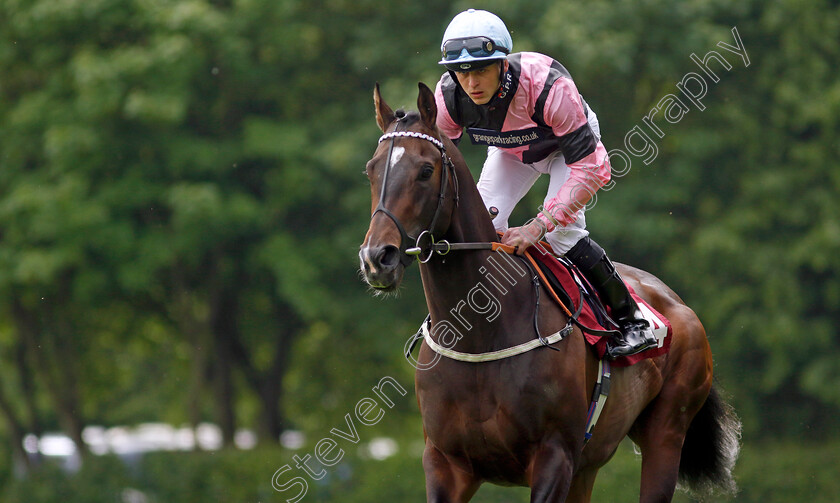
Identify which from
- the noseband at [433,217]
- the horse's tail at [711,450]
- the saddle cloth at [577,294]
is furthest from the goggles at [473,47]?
the horse's tail at [711,450]

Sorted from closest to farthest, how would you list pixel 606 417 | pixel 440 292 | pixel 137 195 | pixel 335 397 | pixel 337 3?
1. pixel 440 292
2. pixel 606 417
3. pixel 137 195
4. pixel 337 3
5. pixel 335 397

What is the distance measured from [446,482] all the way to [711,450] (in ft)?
7.59

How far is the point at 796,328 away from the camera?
13898 millimetres

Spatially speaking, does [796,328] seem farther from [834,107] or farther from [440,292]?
[440,292]

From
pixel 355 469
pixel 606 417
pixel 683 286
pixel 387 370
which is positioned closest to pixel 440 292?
pixel 606 417

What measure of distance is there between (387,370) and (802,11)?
9888 mm

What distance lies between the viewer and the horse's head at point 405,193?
395 centimetres

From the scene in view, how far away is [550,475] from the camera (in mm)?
4496

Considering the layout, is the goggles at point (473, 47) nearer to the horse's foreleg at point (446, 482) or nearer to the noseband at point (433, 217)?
the noseband at point (433, 217)

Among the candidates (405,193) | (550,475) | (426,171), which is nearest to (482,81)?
(426,171)

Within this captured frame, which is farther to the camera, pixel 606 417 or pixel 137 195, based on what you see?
pixel 137 195

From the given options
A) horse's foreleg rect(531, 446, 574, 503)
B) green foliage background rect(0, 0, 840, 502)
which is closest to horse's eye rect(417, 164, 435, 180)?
horse's foreleg rect(531, 446, 574, 503)

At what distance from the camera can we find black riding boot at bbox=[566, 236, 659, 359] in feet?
17.0

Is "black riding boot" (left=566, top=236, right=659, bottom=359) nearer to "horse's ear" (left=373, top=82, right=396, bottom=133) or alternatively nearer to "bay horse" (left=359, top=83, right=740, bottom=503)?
"bay horse" (left=359, top=83, right=740, bottom=503)
